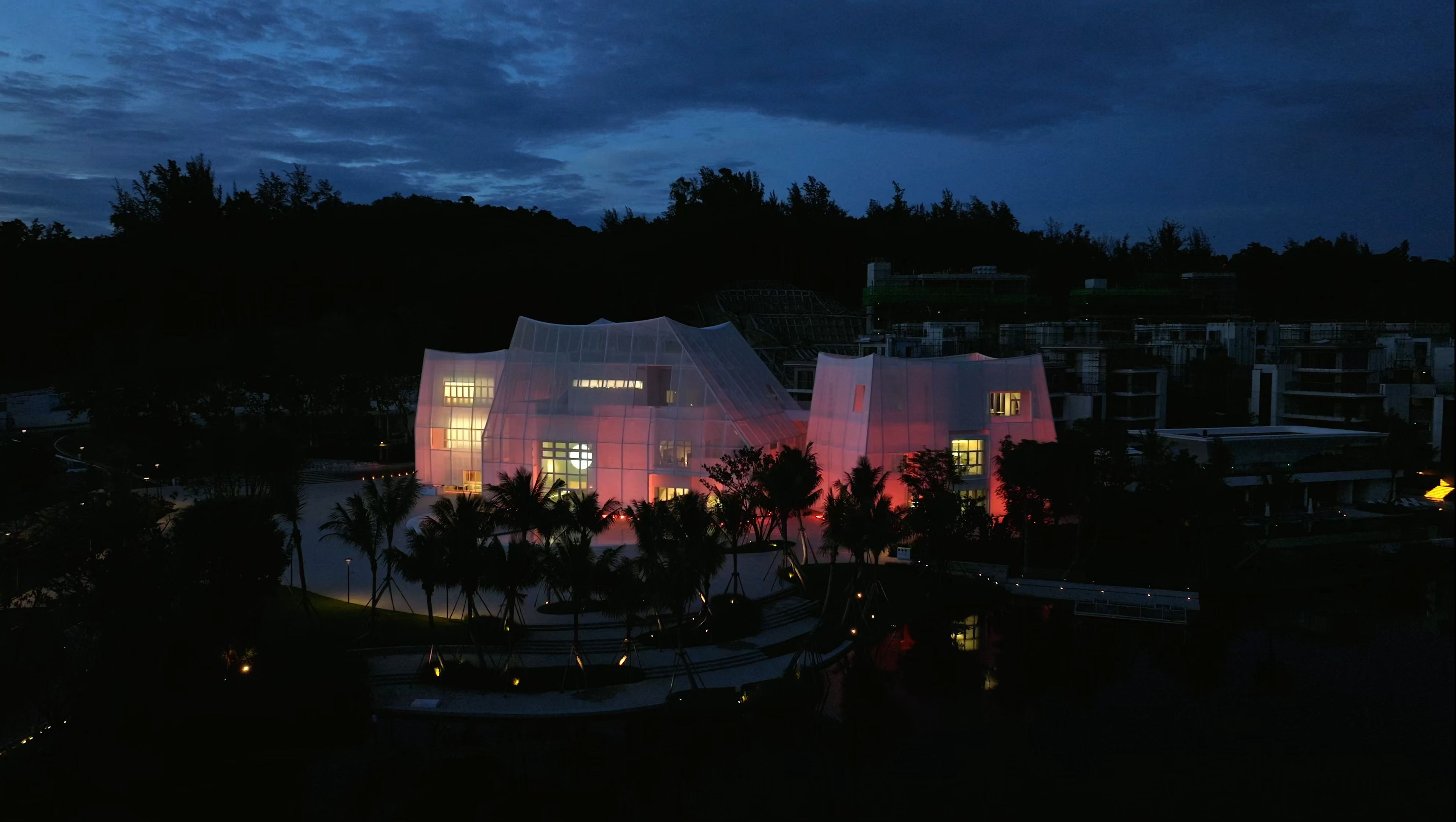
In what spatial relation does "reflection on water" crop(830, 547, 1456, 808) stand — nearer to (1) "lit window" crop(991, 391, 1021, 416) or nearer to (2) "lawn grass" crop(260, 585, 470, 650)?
(2) "lawn grass" crop(260, 585, 470, 650)

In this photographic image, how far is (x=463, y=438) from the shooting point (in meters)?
44.8

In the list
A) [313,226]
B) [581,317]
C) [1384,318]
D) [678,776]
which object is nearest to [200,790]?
[678,776]

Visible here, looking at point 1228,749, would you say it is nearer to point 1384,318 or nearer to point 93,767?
point 93,767

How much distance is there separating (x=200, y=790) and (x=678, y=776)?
29.3ft

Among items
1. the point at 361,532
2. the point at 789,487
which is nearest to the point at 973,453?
the point at 789,487

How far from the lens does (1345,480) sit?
41.2m

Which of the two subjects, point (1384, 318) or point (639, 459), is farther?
point (1384, 318)

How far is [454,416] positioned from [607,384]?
945cm

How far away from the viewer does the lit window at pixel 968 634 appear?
26500 millimetres

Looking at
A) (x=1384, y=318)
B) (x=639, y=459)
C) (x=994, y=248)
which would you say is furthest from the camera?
(x=994, y=248)

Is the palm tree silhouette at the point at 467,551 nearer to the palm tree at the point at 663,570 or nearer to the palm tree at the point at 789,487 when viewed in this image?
the palm tree at the point at 663,570

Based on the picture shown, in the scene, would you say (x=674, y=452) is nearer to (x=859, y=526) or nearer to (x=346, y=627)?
(x=859, y=526)

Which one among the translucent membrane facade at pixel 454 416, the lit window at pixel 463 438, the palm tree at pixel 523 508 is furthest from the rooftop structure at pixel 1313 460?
the lit window at pixel 463 438

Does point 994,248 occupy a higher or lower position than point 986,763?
higher
